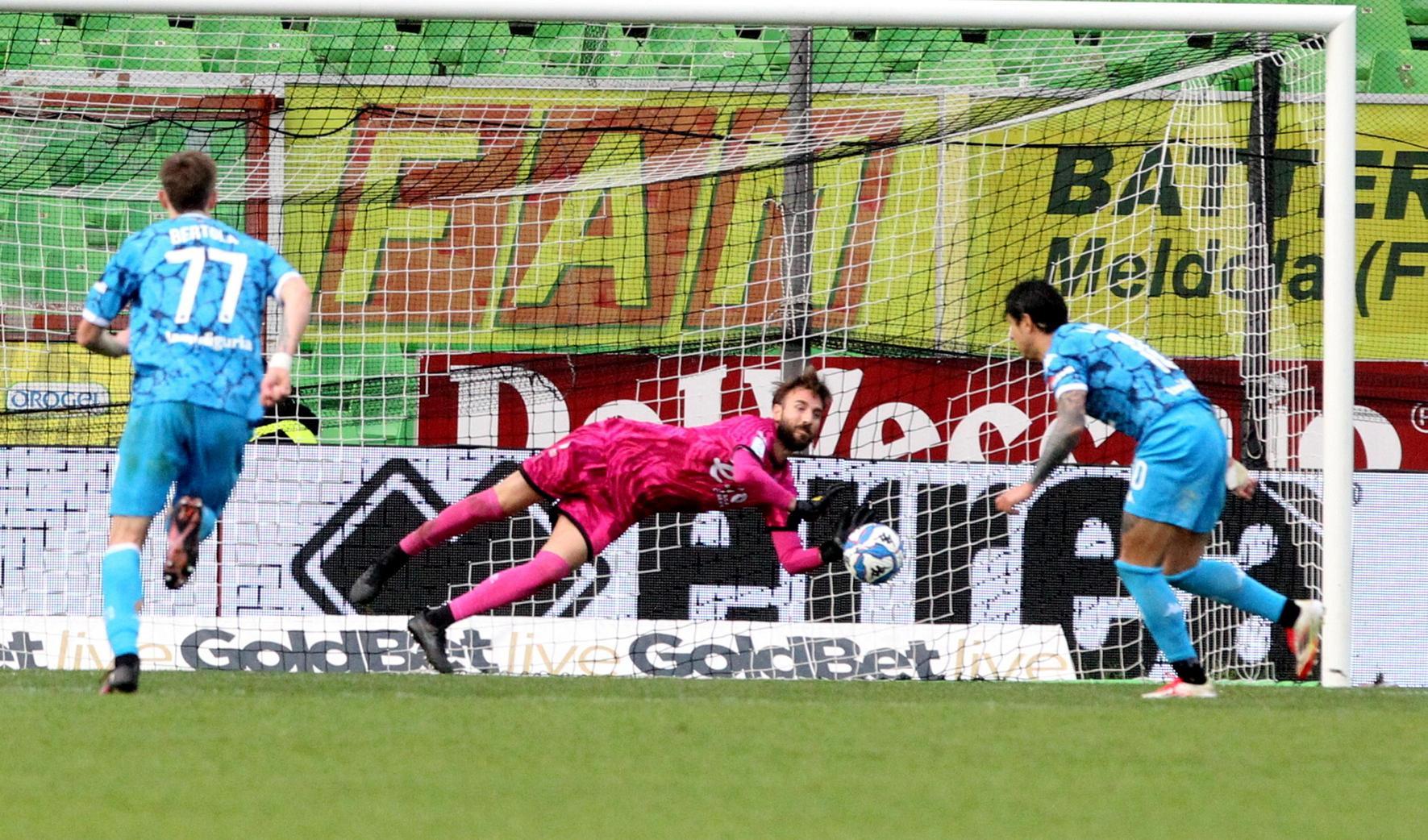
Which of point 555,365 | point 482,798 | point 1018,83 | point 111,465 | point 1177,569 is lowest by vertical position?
point 482,798

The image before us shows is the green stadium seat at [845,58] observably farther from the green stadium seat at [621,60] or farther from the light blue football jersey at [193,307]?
the light blue football jersey at [193,307]

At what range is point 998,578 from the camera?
905 centimetres

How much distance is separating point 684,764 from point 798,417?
2949mm

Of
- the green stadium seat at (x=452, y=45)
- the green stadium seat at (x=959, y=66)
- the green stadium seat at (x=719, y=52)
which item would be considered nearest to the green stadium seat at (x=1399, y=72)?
the green stadium seat at (x=959, y=66)

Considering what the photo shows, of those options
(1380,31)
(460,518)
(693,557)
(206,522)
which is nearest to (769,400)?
(693,557)

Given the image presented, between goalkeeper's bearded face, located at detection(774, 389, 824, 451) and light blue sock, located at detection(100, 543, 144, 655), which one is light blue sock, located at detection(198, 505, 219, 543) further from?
goalkeeper's bearded face, located at detection(774, 389, 824, 451)

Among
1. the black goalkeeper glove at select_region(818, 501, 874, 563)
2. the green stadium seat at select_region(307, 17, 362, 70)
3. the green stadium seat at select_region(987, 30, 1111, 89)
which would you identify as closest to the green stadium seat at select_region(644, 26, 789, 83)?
the green stadium seat at select_region(987, 30, 1111, 89)

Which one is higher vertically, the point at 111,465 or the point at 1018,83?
the point at 1018,83

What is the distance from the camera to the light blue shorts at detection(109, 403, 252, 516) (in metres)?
5.82

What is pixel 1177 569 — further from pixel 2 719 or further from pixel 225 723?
pixel 2 719

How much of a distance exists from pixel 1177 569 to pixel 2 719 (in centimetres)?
408

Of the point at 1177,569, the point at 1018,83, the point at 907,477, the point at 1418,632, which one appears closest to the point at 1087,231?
the point at 1018,83

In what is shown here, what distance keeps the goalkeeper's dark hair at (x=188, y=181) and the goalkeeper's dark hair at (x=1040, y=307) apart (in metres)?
2.88

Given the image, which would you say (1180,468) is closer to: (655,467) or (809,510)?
(809,510)
